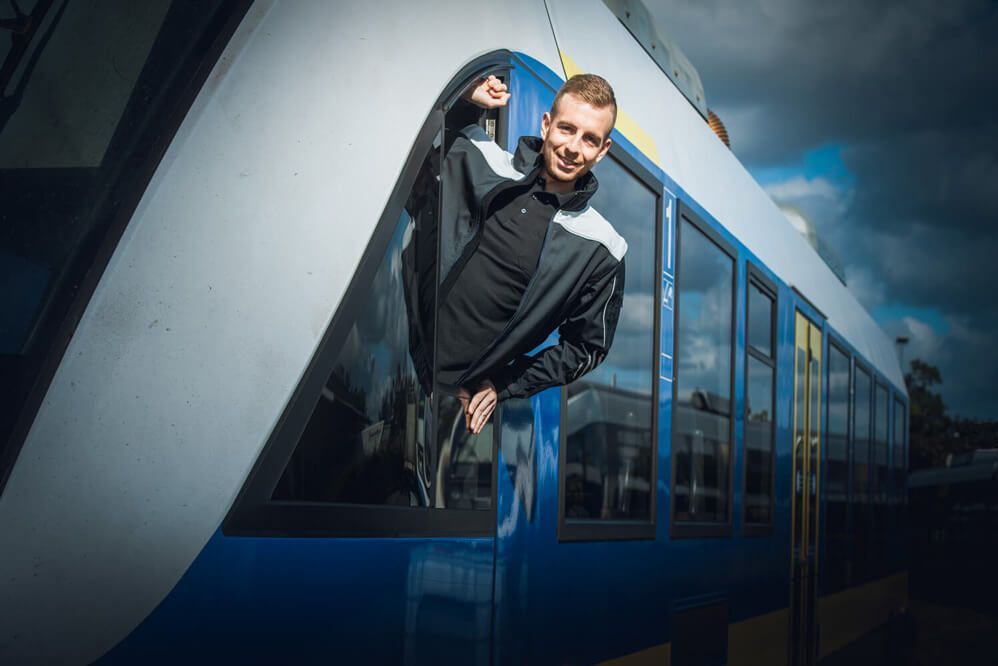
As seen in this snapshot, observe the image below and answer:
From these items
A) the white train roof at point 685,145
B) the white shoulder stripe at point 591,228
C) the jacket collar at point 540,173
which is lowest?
the white shoulder stripe at point 591,228

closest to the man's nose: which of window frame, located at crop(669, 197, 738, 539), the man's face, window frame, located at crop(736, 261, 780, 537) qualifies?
the man's face

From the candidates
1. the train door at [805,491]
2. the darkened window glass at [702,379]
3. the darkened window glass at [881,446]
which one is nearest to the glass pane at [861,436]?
the darkened window glass at [881,446]

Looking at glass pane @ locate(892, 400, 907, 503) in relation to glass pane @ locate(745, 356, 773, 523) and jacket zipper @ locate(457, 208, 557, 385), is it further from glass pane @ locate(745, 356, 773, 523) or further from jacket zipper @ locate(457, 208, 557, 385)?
jacket zipper @ locate(457, 208, 557, 385)

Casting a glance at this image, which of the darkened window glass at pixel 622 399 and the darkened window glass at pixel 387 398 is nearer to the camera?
the darkened window glass at pixel 387 398

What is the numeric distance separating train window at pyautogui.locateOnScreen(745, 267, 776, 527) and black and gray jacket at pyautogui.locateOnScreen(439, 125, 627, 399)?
11.6 feet

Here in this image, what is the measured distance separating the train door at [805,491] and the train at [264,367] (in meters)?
3.77

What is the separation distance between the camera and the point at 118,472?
7.02 ft

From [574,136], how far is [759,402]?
4138mm

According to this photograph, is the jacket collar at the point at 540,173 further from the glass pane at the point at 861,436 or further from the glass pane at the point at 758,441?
the glass pane at the point at 861,436

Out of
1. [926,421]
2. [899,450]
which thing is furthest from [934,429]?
[899,450]

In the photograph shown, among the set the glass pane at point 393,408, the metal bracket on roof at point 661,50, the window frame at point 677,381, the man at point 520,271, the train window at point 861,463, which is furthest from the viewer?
the train window at point 861,463

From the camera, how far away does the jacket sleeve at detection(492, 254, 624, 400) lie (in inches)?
121

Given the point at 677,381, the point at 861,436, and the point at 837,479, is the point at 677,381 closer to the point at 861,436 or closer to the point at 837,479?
the point at 837,479

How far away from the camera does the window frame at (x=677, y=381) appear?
519cm
